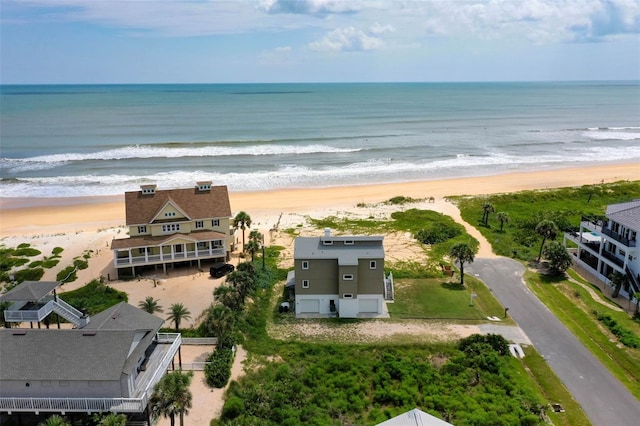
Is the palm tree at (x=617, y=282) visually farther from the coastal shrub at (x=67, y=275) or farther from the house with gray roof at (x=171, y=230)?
the coastal shrub at (x=67, y=275)

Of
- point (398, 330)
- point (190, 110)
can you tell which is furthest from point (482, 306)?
point (190, 110)

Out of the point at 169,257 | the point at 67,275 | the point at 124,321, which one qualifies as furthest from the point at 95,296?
the point at 124,321

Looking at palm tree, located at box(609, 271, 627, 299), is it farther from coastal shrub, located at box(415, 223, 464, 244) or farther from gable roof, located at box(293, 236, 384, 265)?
gable roof, located at box(293, 236, 384, 265)

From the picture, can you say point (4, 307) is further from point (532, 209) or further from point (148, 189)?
point (532, 209)

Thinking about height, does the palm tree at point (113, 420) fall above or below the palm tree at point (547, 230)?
below

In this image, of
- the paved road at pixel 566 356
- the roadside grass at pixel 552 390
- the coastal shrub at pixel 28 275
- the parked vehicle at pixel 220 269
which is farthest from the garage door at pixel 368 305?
the coastal shrub at pixel 28 275
